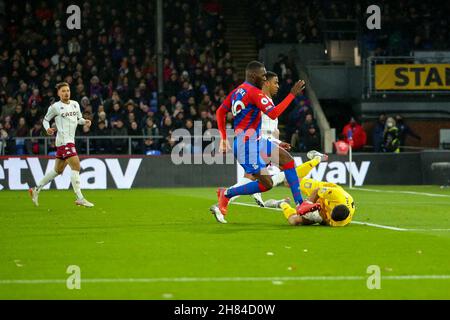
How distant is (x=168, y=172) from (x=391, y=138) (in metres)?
6.97

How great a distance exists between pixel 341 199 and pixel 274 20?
2480 cm

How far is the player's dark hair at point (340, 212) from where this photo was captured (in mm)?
14602

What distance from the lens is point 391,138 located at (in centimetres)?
3144

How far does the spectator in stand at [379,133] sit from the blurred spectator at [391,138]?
363 mm

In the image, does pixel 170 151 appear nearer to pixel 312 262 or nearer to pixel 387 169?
pixel 387 169

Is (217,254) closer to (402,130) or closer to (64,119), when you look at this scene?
(64,119)

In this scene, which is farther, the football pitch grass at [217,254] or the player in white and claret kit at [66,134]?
the player in white and claret kit at [66,134]

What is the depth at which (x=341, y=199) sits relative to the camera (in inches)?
574

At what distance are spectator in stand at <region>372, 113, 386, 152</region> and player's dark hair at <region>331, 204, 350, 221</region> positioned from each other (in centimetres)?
1743
